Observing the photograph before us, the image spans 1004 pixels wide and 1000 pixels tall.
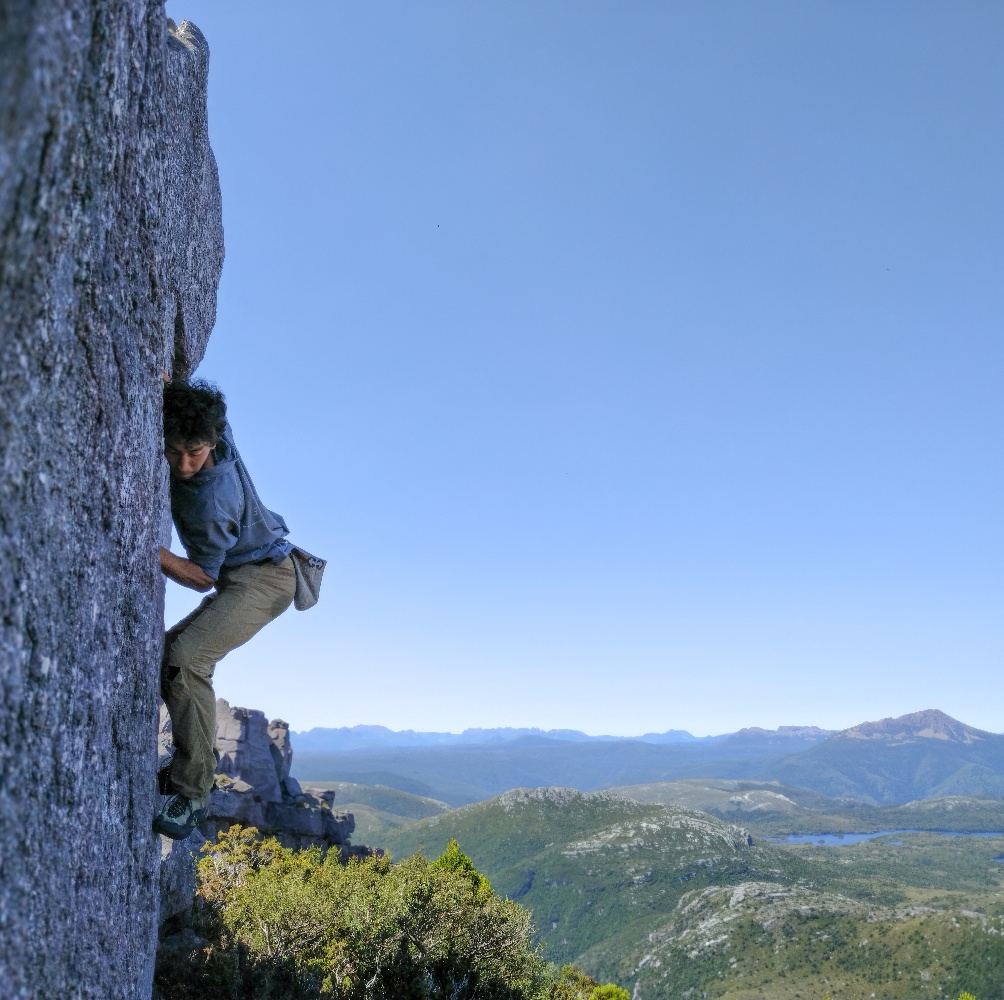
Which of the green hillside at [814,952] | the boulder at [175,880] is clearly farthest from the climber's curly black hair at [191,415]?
the green hillside at [814,952]

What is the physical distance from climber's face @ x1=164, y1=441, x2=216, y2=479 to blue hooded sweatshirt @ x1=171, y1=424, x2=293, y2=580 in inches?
3.6

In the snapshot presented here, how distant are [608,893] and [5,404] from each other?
8787 inches

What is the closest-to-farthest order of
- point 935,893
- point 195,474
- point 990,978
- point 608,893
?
point 195,474 → point 990,978 → point 935,893 → point 608,893

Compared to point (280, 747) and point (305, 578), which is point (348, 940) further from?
point (280, 747)

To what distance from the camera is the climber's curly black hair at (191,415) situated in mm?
6438

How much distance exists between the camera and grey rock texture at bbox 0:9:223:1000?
10.9ft

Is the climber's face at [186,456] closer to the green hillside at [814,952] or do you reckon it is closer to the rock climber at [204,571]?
the rock climber at [204,571]

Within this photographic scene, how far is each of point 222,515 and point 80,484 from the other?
2.39 meters

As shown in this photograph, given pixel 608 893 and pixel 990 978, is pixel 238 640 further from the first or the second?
pixel 608 893

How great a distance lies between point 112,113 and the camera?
14.4ft

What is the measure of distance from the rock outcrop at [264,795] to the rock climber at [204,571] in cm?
4189

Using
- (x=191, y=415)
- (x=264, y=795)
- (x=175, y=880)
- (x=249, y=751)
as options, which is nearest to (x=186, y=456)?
A: (x=191, y=415)

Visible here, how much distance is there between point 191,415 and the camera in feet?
21.2

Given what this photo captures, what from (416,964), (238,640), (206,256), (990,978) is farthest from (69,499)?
(990,978)
